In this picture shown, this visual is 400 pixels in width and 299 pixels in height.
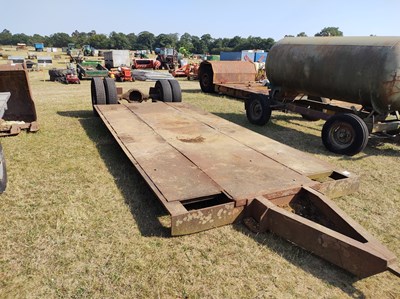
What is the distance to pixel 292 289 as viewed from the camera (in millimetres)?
2578

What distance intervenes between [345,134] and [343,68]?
1342 mm

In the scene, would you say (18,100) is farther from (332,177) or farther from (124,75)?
(124,75)

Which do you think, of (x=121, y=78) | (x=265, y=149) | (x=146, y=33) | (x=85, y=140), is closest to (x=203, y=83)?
(x=121, y=78)

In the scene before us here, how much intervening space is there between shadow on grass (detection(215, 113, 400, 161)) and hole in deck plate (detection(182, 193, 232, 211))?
3241 millimetres

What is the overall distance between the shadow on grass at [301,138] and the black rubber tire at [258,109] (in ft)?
0.56

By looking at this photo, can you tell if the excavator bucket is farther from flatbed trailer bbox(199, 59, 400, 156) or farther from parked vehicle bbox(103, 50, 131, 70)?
parked vehicle bbox(103, 50, 131, 70)

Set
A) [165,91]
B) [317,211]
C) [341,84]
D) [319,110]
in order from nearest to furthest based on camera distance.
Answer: [317,211] → [341,84] → [319,110] → [165,91]

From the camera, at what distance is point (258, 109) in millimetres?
8117

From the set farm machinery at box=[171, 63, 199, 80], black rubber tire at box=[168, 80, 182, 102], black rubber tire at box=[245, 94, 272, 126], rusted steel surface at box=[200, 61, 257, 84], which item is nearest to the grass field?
black rubber tire at box=[245, 94, 272, 126]

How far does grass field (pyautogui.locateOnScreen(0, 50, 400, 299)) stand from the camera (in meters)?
2.54

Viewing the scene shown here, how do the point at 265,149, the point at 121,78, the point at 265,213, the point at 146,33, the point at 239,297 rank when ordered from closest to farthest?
1. the point at 239,297
2. the point at 265,213
3. the point at 265,149
4. the point at 121,78
5. the point at 146,33

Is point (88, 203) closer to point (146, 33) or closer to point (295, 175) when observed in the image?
point (295, 175)

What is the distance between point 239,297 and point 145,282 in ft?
2.56

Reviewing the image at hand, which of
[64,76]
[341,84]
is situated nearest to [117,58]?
[64,76]
